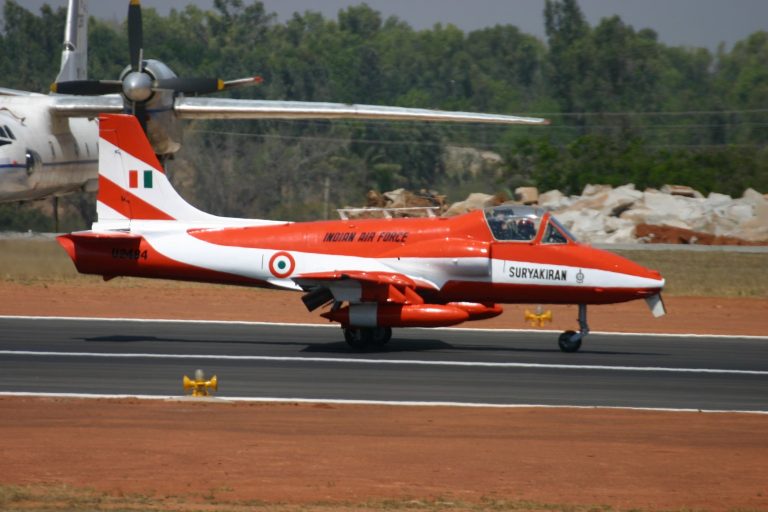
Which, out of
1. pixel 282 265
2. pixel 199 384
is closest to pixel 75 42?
pixel 282 265

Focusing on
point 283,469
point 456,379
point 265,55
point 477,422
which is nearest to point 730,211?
point 456,379

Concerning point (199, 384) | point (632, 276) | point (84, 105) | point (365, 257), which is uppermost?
point (84, 105)

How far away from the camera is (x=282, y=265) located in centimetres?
2034

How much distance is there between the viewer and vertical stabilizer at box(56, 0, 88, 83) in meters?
43.1

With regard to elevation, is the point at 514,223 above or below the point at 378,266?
above

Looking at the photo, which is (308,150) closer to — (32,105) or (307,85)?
(307,85)

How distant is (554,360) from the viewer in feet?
63.0

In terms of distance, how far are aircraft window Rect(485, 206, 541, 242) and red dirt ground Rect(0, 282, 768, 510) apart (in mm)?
5579

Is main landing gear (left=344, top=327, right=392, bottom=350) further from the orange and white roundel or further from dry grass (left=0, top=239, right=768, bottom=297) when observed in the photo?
dry grass (left=0, top=239, right=768, bottom=297)

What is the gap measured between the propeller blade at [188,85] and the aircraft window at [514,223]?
18557 mm

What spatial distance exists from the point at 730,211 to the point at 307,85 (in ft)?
164

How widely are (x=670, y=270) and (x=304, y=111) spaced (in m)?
12.3

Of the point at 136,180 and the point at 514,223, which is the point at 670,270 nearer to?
the point at 514,223

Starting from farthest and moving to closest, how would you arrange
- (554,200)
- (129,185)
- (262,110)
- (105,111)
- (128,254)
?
(554,200), (262,110), (105,111), (129,185), (128,254)
